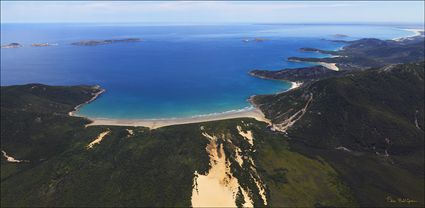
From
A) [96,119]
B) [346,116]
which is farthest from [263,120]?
[96,119]

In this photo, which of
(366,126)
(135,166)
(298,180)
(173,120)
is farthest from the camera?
(173,120)

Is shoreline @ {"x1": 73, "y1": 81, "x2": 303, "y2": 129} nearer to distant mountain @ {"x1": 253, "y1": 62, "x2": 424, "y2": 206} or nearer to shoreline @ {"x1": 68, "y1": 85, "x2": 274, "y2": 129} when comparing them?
shoreline @ {"x1": 68, "y1": 85, "x2": 274, "y2": 129}

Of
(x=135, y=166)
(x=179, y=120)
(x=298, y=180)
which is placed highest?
(x=179, y=120)

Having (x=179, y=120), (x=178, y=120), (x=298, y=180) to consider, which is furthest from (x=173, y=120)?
(x=298, y=180)

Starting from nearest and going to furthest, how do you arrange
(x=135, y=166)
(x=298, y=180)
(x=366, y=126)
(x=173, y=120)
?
(x=298, y=180) < (x=135, y=166) < (x=366, y=126) < (x=173, y=120)

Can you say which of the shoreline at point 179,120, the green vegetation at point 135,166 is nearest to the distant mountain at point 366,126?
the shoreline at point 179,120

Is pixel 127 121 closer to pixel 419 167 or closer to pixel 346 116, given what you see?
pixel 346 116

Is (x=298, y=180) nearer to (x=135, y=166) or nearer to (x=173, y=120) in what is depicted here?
(x=135, y=166)

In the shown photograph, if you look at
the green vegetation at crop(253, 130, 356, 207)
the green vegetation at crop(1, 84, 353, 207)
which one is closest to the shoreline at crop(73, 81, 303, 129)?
the green vegetation at crop(1, 84, 353, 207)

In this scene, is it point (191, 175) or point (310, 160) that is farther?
point (310, 160)

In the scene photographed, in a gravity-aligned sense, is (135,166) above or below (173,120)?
below

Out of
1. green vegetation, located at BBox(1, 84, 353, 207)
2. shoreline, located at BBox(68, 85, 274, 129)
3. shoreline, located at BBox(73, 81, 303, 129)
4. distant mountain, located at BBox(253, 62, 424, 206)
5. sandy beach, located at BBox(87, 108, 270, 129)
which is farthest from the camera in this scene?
sandy beach, located at BBox(87, 108, 270, 129)
